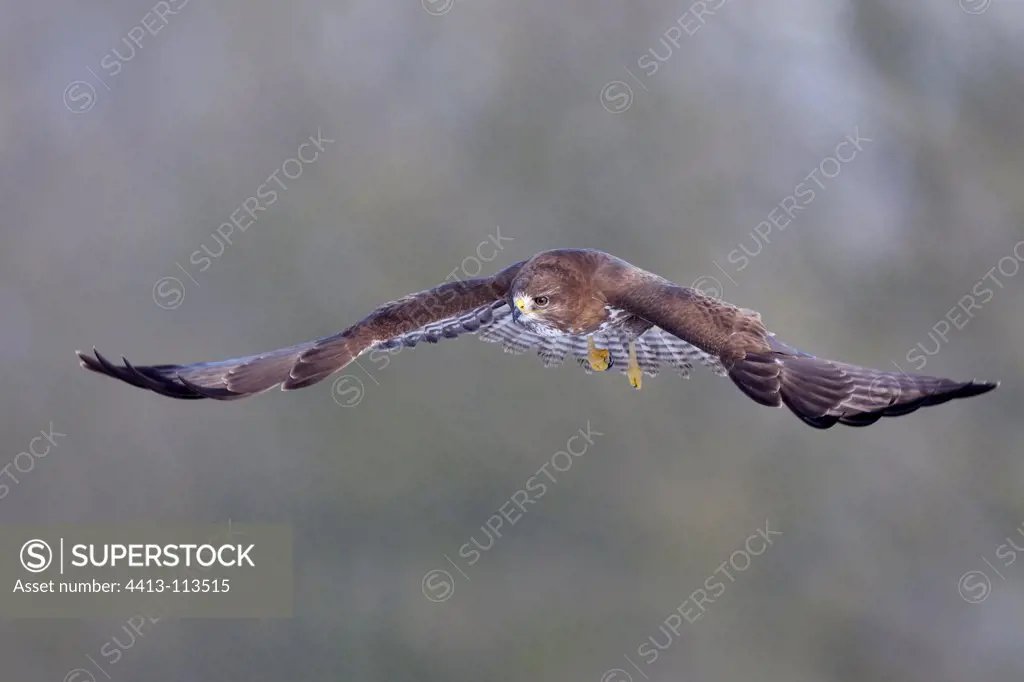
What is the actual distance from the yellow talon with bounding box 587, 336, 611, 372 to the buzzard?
0.01 meters

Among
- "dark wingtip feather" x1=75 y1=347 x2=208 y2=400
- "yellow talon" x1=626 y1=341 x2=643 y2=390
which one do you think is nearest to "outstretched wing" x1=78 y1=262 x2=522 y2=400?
"dark wingtip feather" x1=75 y1=347 x2=208 y2=400

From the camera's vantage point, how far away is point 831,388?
9.16 metres

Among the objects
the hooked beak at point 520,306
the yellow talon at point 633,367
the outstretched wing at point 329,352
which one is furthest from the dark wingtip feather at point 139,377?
the yellow talon at point 633,367

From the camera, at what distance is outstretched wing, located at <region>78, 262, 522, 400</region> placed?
995 centimetres

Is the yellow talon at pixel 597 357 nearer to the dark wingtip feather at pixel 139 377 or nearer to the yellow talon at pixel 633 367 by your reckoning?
the yellow talon at pixel 633 367

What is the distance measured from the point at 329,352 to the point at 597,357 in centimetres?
333

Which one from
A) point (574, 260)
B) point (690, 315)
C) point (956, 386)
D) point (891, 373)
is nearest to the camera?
point (956, 386)

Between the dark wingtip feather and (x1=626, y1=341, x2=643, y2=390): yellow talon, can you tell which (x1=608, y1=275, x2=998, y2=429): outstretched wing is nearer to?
(x1=626, y1=341, x2=643, y2=390): yellow talon

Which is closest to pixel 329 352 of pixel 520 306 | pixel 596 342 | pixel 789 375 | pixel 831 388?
pixel 520 306

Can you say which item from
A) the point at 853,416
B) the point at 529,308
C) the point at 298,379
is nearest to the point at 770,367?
the point at 853,416

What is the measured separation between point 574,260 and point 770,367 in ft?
9.74

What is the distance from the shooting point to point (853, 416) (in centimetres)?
883

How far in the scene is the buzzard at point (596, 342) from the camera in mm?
9078

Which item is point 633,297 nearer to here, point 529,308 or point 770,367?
point 529,308
